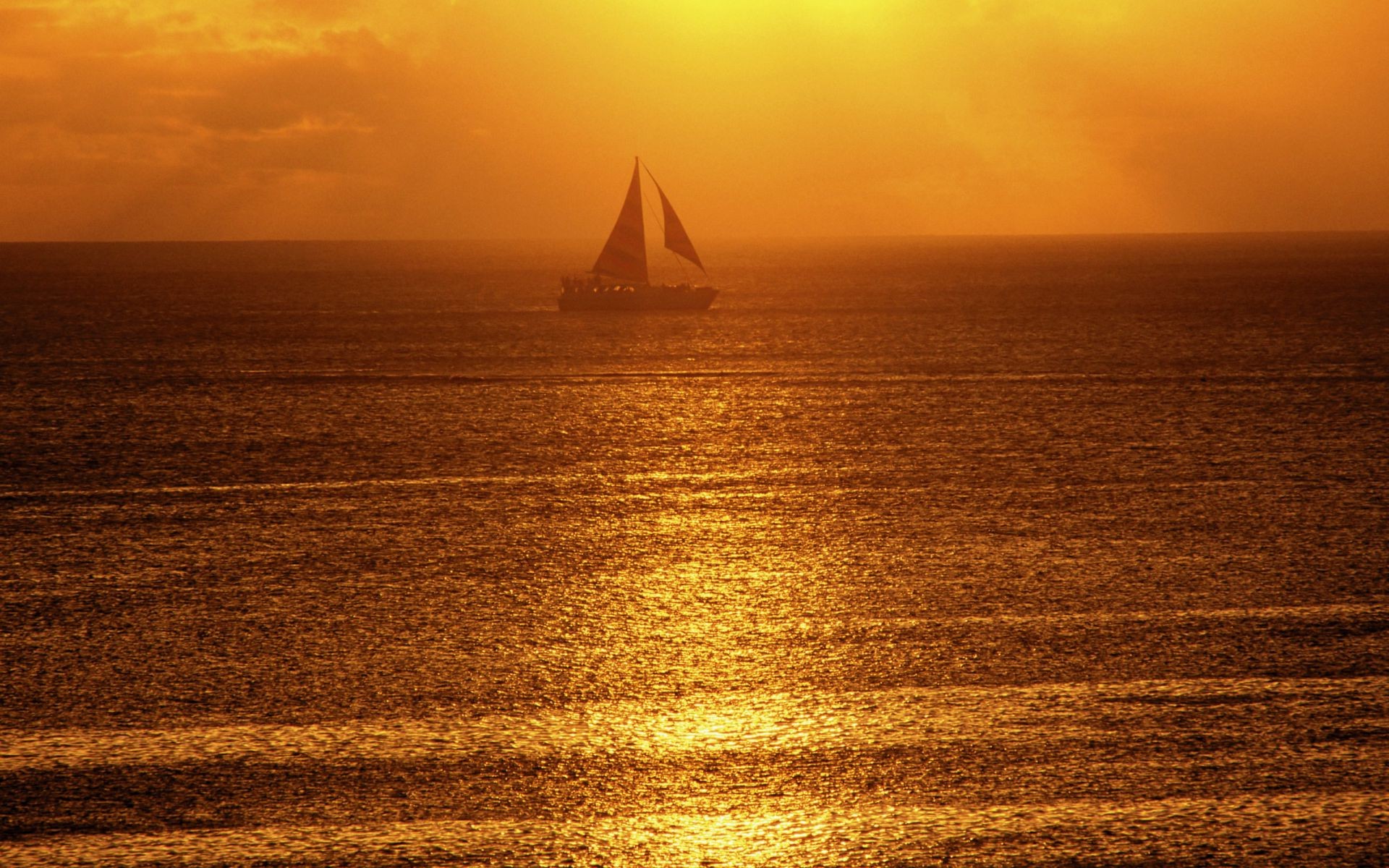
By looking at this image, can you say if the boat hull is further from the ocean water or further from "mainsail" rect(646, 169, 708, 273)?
the ocean water

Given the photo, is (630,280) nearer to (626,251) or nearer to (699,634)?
(626,251)

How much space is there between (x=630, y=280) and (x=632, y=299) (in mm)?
1198

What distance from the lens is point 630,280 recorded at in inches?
3189

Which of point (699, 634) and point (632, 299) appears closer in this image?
point (699, 634)

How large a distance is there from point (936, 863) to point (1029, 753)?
1575mm

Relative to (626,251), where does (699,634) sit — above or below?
below

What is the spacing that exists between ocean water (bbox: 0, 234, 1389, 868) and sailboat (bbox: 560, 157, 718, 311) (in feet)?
161

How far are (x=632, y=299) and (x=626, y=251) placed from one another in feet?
9.43

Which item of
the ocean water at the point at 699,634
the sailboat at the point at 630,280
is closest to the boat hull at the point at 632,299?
the sailboat at the point at 630,280

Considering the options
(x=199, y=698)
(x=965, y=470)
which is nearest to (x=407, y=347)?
(x=965, y=470)

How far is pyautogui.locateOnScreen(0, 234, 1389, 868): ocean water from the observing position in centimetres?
678

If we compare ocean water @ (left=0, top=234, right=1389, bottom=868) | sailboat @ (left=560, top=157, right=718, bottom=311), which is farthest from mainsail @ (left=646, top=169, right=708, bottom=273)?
ocean water @ (left=0, top=234, right=1389, bottom=868)

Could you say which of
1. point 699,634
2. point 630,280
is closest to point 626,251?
point 630,280

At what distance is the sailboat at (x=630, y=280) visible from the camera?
77562mm
